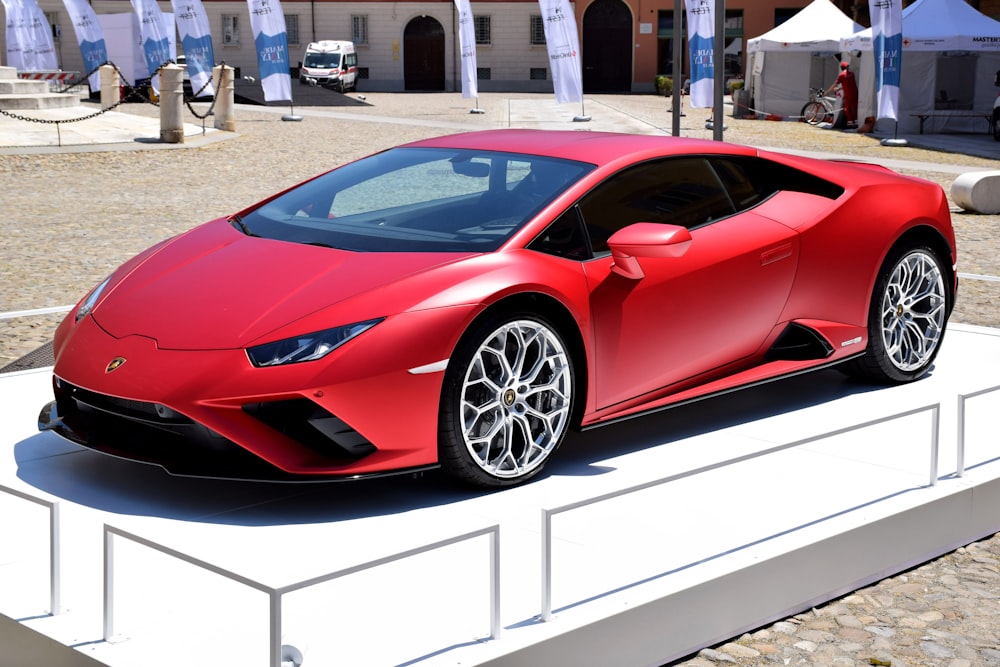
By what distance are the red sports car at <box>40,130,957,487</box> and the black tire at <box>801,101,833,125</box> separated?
92.2ft

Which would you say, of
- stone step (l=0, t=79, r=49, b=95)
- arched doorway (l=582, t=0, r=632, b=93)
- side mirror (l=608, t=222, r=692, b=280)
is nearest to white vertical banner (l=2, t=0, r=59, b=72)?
stone step (l=0, t=79, r=49, b=95)

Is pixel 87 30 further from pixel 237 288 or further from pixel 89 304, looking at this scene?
pixel 237 288

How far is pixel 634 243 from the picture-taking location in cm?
476

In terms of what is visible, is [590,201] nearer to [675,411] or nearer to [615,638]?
[675,411]

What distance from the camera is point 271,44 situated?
1163 inches

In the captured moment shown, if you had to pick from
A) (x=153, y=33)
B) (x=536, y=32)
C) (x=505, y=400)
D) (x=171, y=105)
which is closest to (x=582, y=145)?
(x=505, y=400)

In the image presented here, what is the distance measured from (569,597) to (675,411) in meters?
2.29

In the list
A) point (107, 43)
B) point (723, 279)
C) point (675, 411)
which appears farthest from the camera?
point (107, 43)

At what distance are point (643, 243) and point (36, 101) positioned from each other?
2629 centimetres

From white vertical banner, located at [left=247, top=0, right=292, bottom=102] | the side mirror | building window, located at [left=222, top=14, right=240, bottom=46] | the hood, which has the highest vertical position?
building window, located at [left=222, top=14, right=240, bottom=46]

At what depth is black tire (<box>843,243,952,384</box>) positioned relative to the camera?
6023 mm

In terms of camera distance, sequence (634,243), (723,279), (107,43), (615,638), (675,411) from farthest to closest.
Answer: (107,43)
(675,411)
(723,279)
(634,243)
(615,638)

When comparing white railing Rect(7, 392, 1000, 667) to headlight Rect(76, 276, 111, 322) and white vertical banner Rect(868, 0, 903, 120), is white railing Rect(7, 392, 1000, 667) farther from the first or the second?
white vertical banner Rect(868, 0, 903, 120)

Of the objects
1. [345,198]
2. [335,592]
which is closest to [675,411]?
[345,198]
